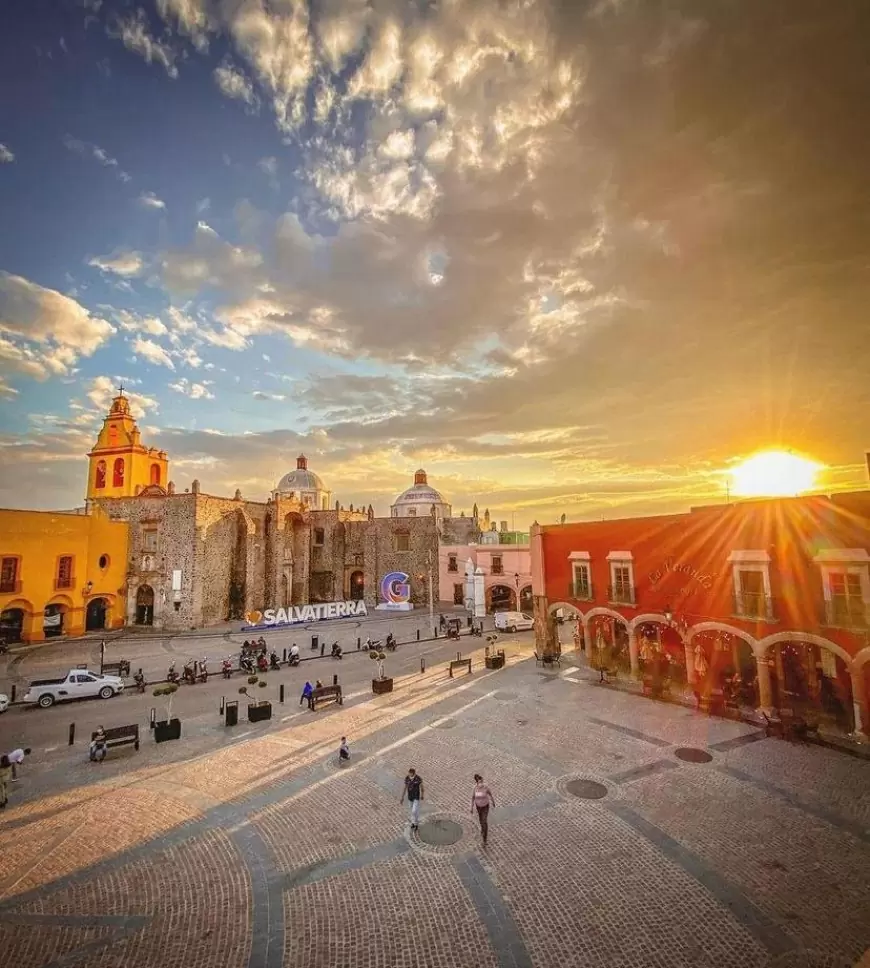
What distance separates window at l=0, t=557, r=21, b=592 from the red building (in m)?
32.8

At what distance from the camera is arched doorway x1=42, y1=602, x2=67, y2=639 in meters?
34.1

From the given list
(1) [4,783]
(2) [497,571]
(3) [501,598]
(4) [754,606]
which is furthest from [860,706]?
(3) [501,598]

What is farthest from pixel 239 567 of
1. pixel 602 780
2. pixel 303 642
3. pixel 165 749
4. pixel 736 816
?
pixel 736 816

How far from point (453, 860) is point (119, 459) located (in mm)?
48476

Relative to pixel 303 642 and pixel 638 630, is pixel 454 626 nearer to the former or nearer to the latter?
pixel 303 642

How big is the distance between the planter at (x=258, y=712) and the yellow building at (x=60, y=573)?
24204mm

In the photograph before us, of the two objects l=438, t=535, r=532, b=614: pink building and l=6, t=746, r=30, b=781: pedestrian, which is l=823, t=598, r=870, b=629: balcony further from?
l=438, t=535, r=532, b=614: pink building

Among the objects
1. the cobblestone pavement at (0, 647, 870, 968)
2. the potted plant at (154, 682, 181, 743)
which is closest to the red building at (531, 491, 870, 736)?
the cobblestone pavement at (0, 647, 870, 968)

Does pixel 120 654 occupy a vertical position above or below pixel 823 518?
below

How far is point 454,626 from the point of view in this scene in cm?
3806

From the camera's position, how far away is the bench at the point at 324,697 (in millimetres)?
19492

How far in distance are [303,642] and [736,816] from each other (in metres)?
27.9

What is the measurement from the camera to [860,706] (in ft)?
50.5

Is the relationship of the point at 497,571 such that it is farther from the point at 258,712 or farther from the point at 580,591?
the point at 258,712
